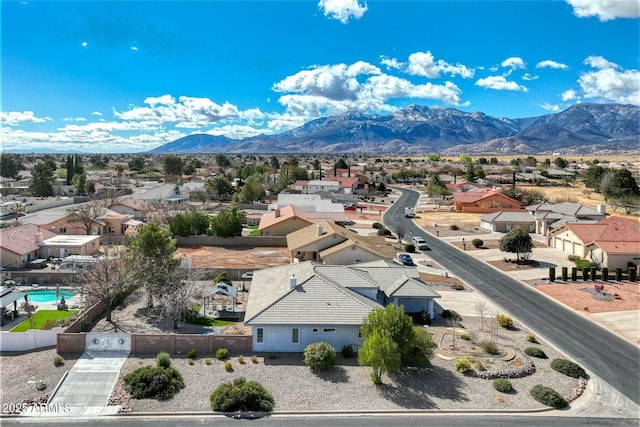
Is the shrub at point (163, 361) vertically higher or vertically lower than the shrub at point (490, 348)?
higher

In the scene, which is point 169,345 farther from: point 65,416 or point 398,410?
point 398,410

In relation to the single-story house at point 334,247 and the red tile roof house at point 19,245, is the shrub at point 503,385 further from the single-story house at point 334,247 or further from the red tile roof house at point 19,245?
the red tile roof house at point 19,245

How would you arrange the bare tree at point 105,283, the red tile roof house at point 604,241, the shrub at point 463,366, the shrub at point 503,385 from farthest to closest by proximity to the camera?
1. the red tile roof house at point 604,241
2. the bare tree at point 105,283
3. the shrub at point 463,366
4. the shrub at point 503,385

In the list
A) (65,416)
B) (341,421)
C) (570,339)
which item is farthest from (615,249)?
(65,416)

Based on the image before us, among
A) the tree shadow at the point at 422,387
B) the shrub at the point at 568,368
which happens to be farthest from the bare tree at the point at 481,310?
the tree shadow at the point at 422,387

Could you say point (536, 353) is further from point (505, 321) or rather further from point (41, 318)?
point (41, 318)

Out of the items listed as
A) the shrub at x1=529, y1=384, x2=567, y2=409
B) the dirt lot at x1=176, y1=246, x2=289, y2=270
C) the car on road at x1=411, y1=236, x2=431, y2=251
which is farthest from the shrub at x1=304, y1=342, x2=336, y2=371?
the car on road at x1=411, y1=236, x2=431, y2=251

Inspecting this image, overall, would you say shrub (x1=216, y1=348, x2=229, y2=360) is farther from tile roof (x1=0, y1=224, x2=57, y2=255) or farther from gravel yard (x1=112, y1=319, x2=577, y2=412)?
tile roof (x1=0, y1=224, x2=57, y2=255)
